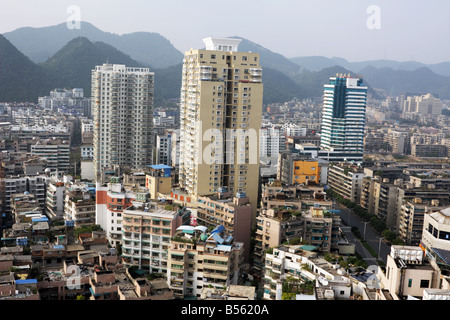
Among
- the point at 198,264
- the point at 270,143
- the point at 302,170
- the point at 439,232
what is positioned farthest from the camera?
the point at 270,143

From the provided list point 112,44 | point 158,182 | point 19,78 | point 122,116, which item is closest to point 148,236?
point 158,182

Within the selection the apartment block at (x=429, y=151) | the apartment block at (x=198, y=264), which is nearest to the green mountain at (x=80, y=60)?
the apartment block at (x=198, y=264)

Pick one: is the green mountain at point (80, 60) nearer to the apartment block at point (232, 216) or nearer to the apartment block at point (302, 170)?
the apartment block at point (302, 170)

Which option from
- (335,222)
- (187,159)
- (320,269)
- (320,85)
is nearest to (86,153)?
(187,159)

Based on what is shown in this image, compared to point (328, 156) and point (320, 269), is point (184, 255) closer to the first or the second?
point (320, 269)

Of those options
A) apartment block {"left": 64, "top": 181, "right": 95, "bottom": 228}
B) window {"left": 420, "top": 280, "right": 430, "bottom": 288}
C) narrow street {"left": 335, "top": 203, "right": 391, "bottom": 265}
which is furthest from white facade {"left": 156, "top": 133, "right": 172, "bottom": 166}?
window {"left": 420, "top": 280, "right": 430, "bottom": 288}

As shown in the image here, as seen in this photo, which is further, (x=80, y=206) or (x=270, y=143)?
(x=270, y=143)

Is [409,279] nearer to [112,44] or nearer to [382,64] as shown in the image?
[382,64]
